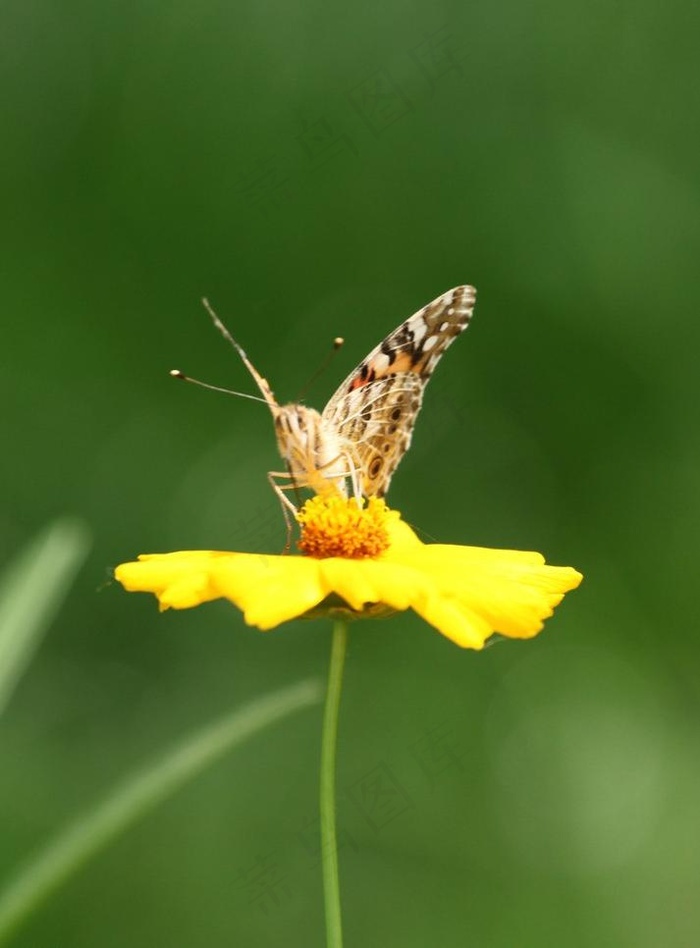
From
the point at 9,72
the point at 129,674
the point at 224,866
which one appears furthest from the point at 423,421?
the point at 9,72

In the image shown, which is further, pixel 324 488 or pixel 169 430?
pixel 169 430

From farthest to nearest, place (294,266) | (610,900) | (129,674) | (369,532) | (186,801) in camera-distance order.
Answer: (294,266)
(129,674)
(186,801)
(610,900)
(369,532)

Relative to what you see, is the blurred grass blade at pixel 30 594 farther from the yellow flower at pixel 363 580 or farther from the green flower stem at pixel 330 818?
the green flower stem at pixel 330 818

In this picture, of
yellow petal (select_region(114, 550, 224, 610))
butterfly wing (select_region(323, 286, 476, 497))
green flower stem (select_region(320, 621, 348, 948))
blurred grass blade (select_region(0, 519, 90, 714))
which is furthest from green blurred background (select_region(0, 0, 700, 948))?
green flower stem (select_region(320, 621, 348, 948))

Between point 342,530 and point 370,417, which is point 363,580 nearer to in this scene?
point 342,530

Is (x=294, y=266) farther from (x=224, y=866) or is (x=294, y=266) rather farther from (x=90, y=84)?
(x=224, y=866)

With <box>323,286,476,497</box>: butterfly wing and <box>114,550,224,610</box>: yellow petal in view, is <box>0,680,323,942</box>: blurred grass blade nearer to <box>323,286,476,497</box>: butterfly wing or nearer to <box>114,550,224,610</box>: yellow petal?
<box>114,550,224,610</box>: yellow petal

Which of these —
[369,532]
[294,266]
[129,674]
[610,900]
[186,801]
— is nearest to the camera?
[369,532]

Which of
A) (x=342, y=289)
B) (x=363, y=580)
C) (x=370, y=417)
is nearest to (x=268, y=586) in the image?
(x=363, y=580)
